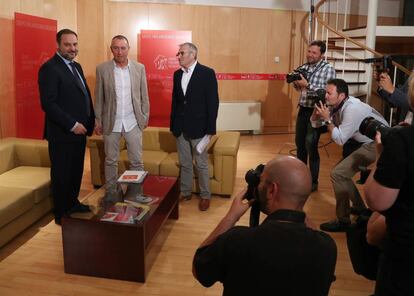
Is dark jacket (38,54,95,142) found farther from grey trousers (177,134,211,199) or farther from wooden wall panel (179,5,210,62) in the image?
wooden wall panel (179,5,210,62)

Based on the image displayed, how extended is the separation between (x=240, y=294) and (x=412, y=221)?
1.99 feet

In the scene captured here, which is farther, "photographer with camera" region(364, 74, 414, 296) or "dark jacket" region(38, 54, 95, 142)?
"dark jacket" region(38, 54, 95, 142)

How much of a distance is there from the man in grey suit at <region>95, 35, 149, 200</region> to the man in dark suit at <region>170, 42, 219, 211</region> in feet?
1.06

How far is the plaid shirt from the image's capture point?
4.05 metres

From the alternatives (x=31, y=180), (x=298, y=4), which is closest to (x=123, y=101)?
(x=31, y=180)

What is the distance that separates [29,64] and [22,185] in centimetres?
193

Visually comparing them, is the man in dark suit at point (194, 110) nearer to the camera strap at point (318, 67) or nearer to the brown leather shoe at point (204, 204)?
the brown leather shoe at point (204, 204)

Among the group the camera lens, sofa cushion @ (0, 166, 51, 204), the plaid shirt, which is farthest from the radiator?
the camera lens

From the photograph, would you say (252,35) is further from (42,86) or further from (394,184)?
Answer: (394,184)

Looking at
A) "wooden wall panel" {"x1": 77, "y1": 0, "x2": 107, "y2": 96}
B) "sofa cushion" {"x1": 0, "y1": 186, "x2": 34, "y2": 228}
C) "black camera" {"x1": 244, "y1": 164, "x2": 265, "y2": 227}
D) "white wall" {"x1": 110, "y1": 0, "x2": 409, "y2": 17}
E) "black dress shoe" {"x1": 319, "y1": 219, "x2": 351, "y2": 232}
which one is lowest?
"black dress shoe" {"x1": 319, "y1": 219, "x2": 351, "y2": 232}

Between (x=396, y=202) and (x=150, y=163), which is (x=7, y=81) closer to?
(x=150, y=163)

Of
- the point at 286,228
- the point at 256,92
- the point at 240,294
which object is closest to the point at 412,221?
the point at 286,228

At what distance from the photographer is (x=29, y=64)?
183 inches

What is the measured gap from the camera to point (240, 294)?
1.12 meters
